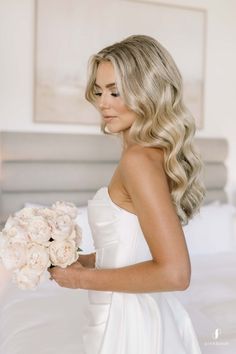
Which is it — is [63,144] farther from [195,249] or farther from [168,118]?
[168,118]

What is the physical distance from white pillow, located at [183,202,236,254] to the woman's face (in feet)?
6.63

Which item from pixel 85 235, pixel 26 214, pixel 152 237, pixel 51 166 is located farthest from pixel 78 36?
pixel 152 237

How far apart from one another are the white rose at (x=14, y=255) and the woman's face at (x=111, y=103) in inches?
18.9

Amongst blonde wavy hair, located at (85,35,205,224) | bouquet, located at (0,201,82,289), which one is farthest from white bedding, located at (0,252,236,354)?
blonde wavy hair, located at (85,35,205,224)

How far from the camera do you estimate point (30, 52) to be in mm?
3473

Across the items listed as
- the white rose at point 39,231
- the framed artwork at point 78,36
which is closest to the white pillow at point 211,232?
the framed artwork at point 78,36

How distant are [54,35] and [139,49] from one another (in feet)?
7.80

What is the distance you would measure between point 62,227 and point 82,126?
8.02 feet

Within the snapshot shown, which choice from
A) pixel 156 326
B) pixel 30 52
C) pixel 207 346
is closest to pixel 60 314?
pixel 207 346

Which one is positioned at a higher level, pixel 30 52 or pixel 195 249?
pixel 30 52

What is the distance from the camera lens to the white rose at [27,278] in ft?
4.15

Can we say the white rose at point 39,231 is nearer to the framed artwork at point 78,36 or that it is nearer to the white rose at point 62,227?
the white rose at point 62,227

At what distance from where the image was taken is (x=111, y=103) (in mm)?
1370

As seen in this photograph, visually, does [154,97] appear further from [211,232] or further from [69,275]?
[211,232]
